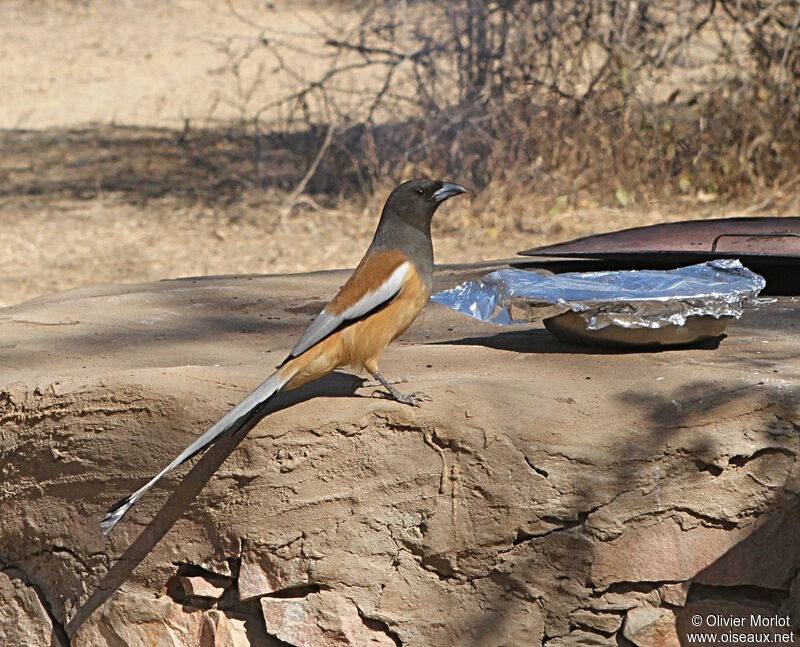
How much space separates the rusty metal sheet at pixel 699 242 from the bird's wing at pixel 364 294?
129 centimetres

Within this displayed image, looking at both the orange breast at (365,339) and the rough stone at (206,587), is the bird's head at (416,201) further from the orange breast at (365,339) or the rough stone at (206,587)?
the rough stone at (206,587)

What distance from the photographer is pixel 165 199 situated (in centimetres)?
1048

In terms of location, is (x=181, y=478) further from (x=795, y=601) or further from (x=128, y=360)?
(x=795, y=601)

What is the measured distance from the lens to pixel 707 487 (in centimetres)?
310

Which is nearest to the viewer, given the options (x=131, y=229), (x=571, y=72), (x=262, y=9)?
(x=571, y=72)

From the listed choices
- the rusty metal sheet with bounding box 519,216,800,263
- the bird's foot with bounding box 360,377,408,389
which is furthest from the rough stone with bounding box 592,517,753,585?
the rusty metal sheet with bounding box 519,216,800,263

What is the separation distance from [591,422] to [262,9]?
16.9 metres

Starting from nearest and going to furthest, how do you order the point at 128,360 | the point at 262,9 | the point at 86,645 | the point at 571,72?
1. the point at 86,645
2. the point at 128,360
3. the point at 571,72
4. the point at 262,9

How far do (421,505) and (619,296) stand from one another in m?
1.01

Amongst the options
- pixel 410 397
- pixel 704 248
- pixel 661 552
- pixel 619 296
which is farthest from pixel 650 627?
pixel 704 248

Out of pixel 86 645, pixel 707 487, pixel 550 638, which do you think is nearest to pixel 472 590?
pixel 550 638

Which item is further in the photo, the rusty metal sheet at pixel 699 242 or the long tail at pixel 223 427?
the rusty metal sheet at pixel 699 242

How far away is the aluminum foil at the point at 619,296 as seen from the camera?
3.53m

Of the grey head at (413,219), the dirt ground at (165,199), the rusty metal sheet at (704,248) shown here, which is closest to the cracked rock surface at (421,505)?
the grey head at (413,219)
